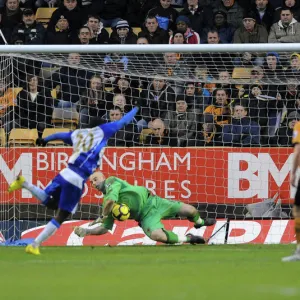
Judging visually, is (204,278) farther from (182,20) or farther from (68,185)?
(182,20)

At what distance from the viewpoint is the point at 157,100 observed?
18.0 metres

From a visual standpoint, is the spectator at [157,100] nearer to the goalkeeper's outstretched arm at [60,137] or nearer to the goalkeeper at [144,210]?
the goalkeeper at [144,210]

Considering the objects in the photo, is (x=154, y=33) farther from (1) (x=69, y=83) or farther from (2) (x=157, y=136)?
(2) (x=157, y=136)

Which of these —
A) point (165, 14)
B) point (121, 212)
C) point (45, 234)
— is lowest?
point (121, 212)

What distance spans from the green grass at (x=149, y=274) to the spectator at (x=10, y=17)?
25.1 feet

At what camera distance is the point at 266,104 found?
1795cm

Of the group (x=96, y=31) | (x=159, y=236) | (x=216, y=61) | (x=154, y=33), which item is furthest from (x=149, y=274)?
(x=96, y=31)

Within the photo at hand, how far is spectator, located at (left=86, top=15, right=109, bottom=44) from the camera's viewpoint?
20500mm

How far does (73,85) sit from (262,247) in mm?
4570

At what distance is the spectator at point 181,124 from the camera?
17.7 m

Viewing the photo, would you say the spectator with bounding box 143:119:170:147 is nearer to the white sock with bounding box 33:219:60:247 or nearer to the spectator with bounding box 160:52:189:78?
the spectator with bounding box 160:52:189:78

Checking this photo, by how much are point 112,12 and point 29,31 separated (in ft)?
6.28

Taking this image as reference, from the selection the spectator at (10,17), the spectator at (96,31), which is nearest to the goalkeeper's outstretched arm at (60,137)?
the spectator at (96,31)

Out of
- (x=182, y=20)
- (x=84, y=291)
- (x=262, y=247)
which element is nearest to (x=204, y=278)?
(x=84, y=291)
